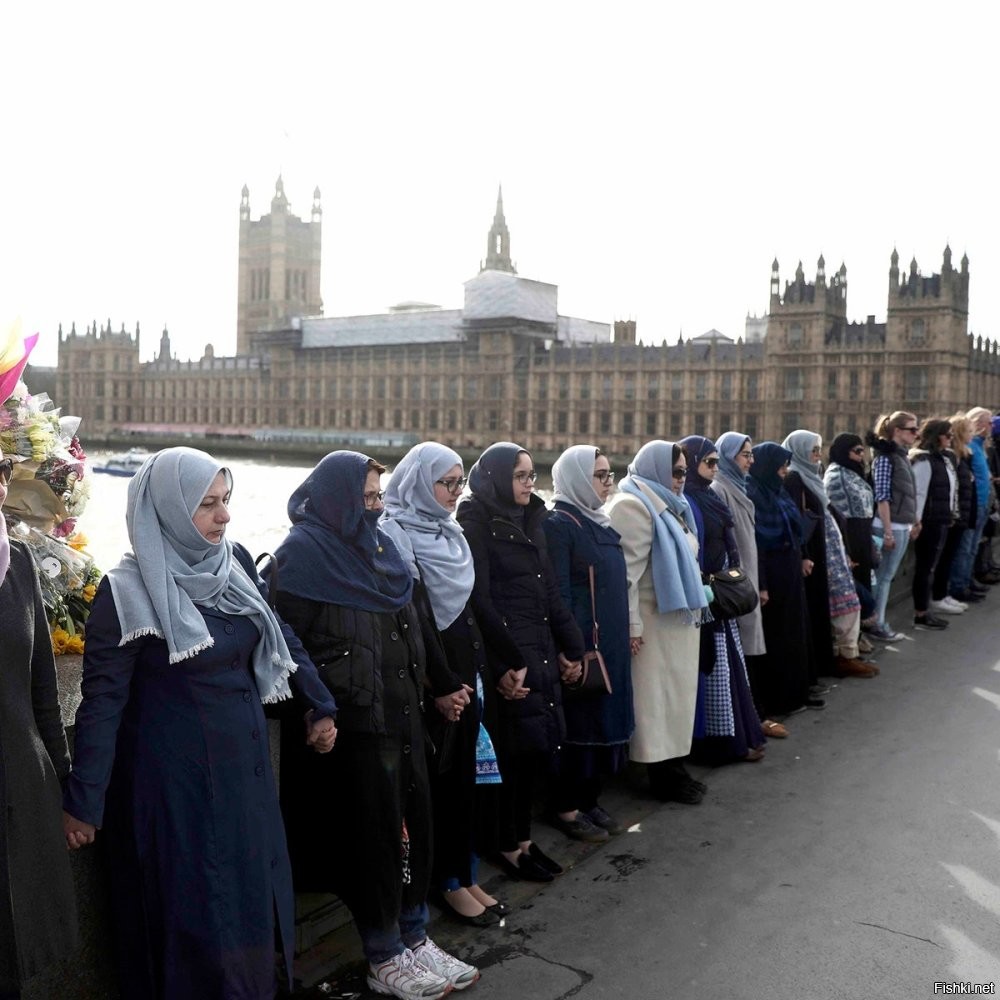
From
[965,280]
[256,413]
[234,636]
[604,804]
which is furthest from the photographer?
[256,413]

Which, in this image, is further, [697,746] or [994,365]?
[994,365]

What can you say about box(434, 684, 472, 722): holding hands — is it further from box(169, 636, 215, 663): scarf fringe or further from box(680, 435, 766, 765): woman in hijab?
box(680, 435, 766, 765): woman in hijab

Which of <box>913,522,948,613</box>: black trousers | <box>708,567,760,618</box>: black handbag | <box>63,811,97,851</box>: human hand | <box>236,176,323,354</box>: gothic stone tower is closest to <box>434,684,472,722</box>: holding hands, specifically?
<box>63,811,97,851</box>: human hand

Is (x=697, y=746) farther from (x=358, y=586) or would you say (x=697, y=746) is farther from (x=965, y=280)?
(x=965, y=280)

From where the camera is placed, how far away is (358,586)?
87.2 inches

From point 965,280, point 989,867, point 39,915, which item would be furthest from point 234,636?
point 965,280

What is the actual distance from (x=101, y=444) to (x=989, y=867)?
67263 millimetres

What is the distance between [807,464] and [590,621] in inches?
86.6

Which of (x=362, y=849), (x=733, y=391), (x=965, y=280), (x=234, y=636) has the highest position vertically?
(x=965, y=280)

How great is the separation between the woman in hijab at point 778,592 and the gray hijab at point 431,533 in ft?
7.03

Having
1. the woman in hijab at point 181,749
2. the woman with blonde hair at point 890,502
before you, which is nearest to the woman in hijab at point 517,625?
the woman in hijab at point 181,749

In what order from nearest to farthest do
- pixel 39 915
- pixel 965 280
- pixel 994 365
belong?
pixel 39 915, pixel 965 280, pixel 994 365

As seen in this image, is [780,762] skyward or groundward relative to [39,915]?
groundward

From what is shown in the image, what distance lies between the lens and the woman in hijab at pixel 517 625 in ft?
9.05
